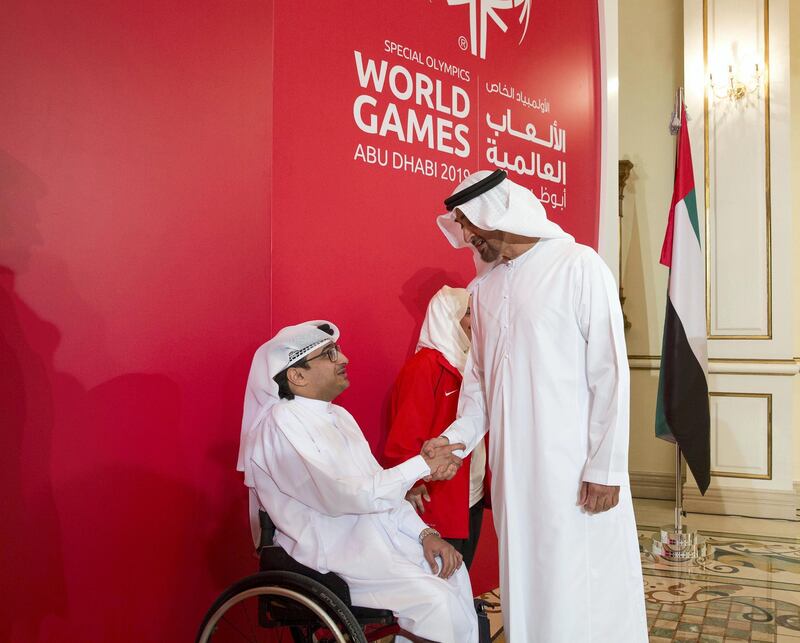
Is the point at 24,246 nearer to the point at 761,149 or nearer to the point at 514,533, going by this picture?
the point at 514,533

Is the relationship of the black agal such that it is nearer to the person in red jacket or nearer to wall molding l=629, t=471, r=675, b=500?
the person in red jacket

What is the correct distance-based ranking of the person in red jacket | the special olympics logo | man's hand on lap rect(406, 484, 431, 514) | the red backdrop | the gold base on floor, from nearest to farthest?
the red backdrop < man's hand on lap rect(406, 484, 431, 514) < the person in red jacket < the special olympics logo < the gold base on floor

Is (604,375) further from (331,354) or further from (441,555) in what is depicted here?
(331,354)

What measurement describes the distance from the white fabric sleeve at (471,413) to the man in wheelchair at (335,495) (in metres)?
0.07

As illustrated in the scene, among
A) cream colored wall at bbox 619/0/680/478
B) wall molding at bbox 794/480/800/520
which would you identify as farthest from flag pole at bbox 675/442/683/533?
wall molding at bbox 794/480/800/520

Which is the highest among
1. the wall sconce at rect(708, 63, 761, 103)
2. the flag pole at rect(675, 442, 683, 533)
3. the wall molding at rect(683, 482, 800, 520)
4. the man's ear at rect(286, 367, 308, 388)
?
the wall sconce at rect(708, 63, 761, 103)

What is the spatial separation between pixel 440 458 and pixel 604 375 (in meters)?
0.50

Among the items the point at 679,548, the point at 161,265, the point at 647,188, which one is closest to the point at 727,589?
the point at 679,548

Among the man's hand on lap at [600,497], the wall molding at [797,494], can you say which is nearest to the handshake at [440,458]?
the man's hand on lap at [600,497]

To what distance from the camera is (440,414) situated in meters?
2.81

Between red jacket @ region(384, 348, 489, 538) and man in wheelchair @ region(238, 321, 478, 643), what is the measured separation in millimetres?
410

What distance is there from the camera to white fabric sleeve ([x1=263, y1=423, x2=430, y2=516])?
200 centimetres

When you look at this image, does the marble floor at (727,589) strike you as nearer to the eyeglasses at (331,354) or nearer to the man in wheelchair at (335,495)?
the man in wheelchair at (335,495)

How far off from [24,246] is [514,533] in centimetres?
145
